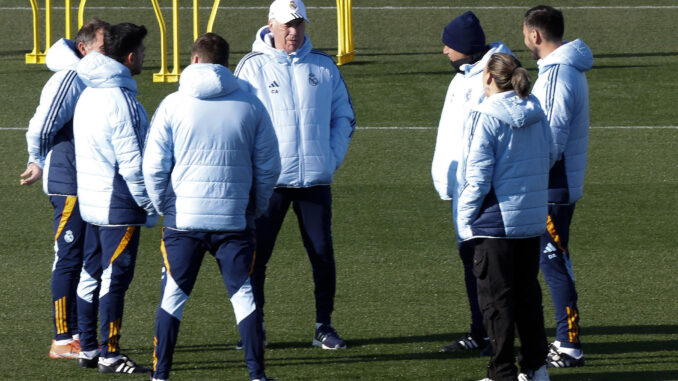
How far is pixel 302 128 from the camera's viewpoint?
6789 millimetres

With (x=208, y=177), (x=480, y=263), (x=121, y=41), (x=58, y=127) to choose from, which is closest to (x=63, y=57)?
(x=58, y=127)

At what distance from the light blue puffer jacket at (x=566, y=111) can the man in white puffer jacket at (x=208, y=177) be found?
1.63 m

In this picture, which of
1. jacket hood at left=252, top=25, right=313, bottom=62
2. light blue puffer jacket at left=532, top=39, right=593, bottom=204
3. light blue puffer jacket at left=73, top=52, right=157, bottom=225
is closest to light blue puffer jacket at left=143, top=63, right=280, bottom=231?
light blue puffer jacket at left=73, top=52, right=157, bottom=225

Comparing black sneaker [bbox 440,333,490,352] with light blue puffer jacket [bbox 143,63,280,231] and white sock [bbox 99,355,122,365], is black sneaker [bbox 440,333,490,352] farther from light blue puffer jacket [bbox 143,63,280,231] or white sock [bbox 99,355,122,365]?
white sock [bbox 99,355,122,365]

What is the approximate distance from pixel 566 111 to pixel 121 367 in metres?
2.82

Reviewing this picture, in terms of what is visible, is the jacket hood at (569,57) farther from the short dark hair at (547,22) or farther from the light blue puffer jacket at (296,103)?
the light blue puffer jacket at (296,103)

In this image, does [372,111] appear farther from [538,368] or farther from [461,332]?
[538,368]

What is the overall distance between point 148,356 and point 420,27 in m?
12.9

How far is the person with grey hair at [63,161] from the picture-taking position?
646 cm

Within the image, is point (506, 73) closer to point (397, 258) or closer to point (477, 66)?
point (477, 66)

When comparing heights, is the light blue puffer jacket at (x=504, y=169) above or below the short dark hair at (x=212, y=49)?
below

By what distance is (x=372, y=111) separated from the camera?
1397 cm

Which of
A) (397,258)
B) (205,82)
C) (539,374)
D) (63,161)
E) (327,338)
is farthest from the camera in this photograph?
(397,258)

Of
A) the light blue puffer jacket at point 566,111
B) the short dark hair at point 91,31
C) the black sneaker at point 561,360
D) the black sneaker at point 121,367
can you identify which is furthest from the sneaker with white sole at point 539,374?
the short dark hair at point 91,31
